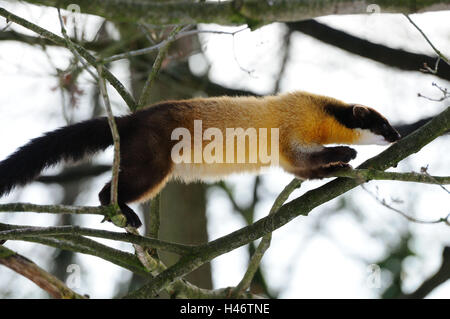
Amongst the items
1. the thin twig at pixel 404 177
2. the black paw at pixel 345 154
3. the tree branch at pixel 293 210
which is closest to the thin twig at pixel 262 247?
the black paw at pixel 345 154

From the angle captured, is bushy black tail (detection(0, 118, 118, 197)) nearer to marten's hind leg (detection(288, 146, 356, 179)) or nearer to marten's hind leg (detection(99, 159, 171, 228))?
marten's hind leg (detection(99, 159, 171, 228))

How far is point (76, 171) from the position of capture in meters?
12.7

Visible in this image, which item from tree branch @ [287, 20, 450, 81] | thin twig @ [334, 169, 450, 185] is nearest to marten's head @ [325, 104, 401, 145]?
thin twig @ [334, 169, 450, 185]

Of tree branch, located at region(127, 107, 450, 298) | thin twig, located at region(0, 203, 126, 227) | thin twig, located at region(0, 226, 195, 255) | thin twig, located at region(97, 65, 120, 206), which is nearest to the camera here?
thin twig, located at region(97, 65, 120, 206)

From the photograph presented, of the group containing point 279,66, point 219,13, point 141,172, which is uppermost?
point 279,66

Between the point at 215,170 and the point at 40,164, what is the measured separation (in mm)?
2150

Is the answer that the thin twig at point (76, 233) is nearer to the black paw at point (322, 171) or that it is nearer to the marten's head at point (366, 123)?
the black paw at point (322, 171)

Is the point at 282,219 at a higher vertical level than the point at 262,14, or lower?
lower

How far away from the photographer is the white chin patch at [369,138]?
755 cm

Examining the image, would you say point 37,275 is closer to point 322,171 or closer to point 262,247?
point 262,247

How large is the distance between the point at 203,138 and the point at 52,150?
181cm

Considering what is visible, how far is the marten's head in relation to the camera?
7.52 meters

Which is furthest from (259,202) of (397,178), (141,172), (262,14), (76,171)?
(262,14)

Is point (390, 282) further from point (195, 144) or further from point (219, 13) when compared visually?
point (219, 13)
